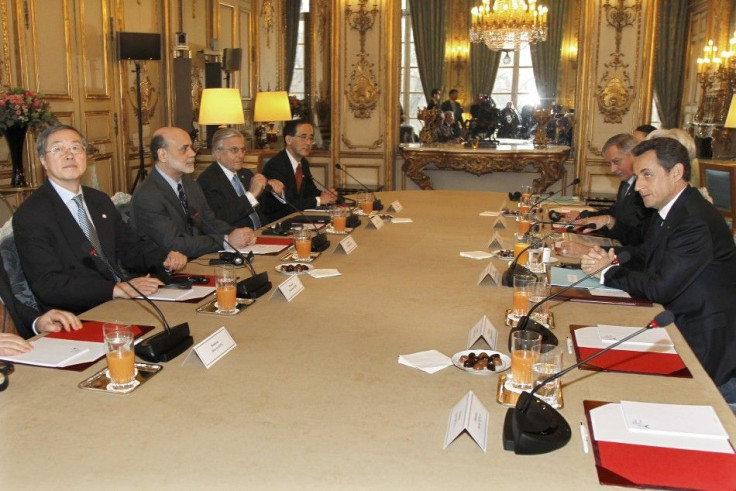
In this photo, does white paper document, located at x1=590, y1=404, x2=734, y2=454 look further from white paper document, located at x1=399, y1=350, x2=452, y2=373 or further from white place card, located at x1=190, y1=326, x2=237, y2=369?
white place card, located at x1=190, y1=326, x2=237, y2=369

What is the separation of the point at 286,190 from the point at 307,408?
11.5 ft

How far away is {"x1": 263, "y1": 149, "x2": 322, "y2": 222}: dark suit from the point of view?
4.76 meters

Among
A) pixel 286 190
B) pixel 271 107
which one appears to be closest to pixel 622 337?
pixel 286 190

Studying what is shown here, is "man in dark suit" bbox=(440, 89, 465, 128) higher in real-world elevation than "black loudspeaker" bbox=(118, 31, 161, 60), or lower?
lower

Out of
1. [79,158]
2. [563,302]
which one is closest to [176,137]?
[79,158]

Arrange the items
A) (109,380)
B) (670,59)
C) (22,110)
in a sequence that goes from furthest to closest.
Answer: (670,59) → (22,110) → (109,380)

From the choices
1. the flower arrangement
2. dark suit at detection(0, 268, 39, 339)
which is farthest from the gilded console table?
dark suit at detection(0, 268, 39, 339)

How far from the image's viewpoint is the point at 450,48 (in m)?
10.8

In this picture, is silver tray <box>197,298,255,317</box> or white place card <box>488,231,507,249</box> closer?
silver tray <box>197,298,255,317</box>

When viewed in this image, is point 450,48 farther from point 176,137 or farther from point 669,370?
point 669,370

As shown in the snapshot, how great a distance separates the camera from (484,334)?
1.87m

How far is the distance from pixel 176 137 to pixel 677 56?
9.30 m

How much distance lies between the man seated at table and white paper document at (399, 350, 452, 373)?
952mm

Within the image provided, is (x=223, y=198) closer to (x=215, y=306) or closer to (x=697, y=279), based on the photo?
(x=215, y=306)
